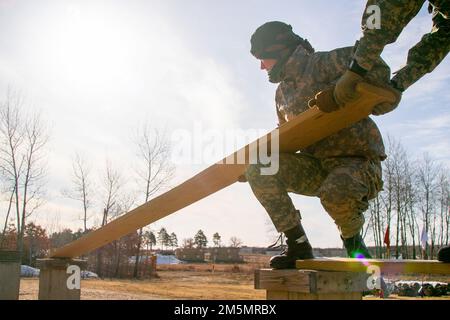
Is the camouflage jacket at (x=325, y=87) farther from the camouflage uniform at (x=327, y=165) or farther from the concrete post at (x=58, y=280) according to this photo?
the concrete post at (x=58, y=280)

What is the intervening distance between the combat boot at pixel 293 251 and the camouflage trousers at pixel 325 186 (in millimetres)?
51

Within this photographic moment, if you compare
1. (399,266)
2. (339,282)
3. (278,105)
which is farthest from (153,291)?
(399,266)

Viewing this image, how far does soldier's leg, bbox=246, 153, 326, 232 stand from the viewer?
7.82 feet

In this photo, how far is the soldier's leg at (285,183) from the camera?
2383 mm

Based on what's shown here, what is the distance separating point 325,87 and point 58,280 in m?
4.06

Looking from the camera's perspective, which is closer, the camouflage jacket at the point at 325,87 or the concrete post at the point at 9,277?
the camouflage jacket at the point at 325,87

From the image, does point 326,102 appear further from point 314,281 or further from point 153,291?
point 153,291

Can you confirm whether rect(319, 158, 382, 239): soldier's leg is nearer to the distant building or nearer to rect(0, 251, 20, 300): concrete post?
rect(0, 251, 20, 300): concrete post

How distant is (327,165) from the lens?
2.54 metres

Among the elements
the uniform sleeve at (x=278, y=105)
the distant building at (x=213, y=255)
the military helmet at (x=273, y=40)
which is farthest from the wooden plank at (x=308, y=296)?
the distant building at (x=213, y=255)

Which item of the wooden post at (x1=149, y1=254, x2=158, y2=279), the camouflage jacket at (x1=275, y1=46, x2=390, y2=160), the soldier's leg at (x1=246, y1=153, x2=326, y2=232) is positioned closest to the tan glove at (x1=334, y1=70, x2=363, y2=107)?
the camouflage jacket at (x1=275, y1=46, x2=390, y2=160)
